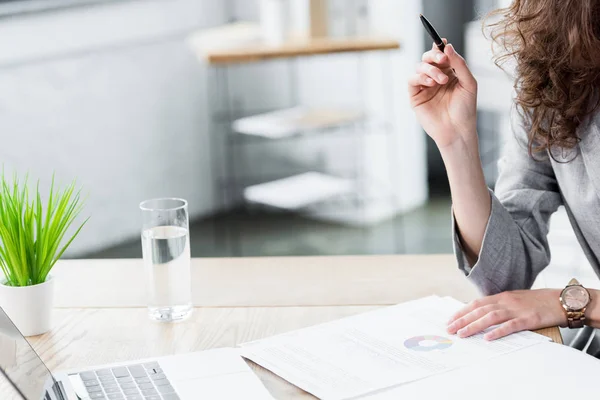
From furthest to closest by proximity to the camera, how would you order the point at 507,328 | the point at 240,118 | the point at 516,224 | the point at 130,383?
the point at 240,118, the point at 516,224, the point at 507,328, the point at 130,383

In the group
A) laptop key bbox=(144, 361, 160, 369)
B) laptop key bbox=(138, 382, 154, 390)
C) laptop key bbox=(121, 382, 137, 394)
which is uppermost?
laptop key bbox=(144, 361, 160, 369)

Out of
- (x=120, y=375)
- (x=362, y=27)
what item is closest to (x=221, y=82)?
(x=362, y=27)

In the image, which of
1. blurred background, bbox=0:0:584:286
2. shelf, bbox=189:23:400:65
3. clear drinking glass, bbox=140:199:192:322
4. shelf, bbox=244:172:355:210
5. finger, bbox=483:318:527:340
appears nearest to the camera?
finger, bbox=483:318:527:340

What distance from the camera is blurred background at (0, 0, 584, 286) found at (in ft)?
10.7

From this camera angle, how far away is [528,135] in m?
1.27

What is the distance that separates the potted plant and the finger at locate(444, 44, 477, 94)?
1.67ft

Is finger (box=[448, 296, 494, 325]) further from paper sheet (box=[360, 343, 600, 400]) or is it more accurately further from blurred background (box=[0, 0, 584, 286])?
blurred background (box=[0, 0, 584, 286])

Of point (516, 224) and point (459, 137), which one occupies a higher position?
point (459, 137)

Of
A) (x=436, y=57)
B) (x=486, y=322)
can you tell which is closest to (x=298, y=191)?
(x=436, y=57)

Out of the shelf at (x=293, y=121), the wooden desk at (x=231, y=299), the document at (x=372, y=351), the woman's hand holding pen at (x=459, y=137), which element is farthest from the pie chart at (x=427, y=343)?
the shelf at (x=293, y=121)

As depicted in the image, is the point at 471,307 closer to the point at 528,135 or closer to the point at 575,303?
the point at 575,303

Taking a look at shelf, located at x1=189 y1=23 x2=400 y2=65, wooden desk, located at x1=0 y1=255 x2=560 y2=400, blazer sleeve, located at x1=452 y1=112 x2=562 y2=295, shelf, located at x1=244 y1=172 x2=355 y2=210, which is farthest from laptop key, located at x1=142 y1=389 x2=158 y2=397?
shelf, located at x1=244 y1=172 x2=355 y2=210

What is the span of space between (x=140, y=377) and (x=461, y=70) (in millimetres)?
581

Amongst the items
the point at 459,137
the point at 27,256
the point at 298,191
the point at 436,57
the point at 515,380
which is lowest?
the point at 298,191
